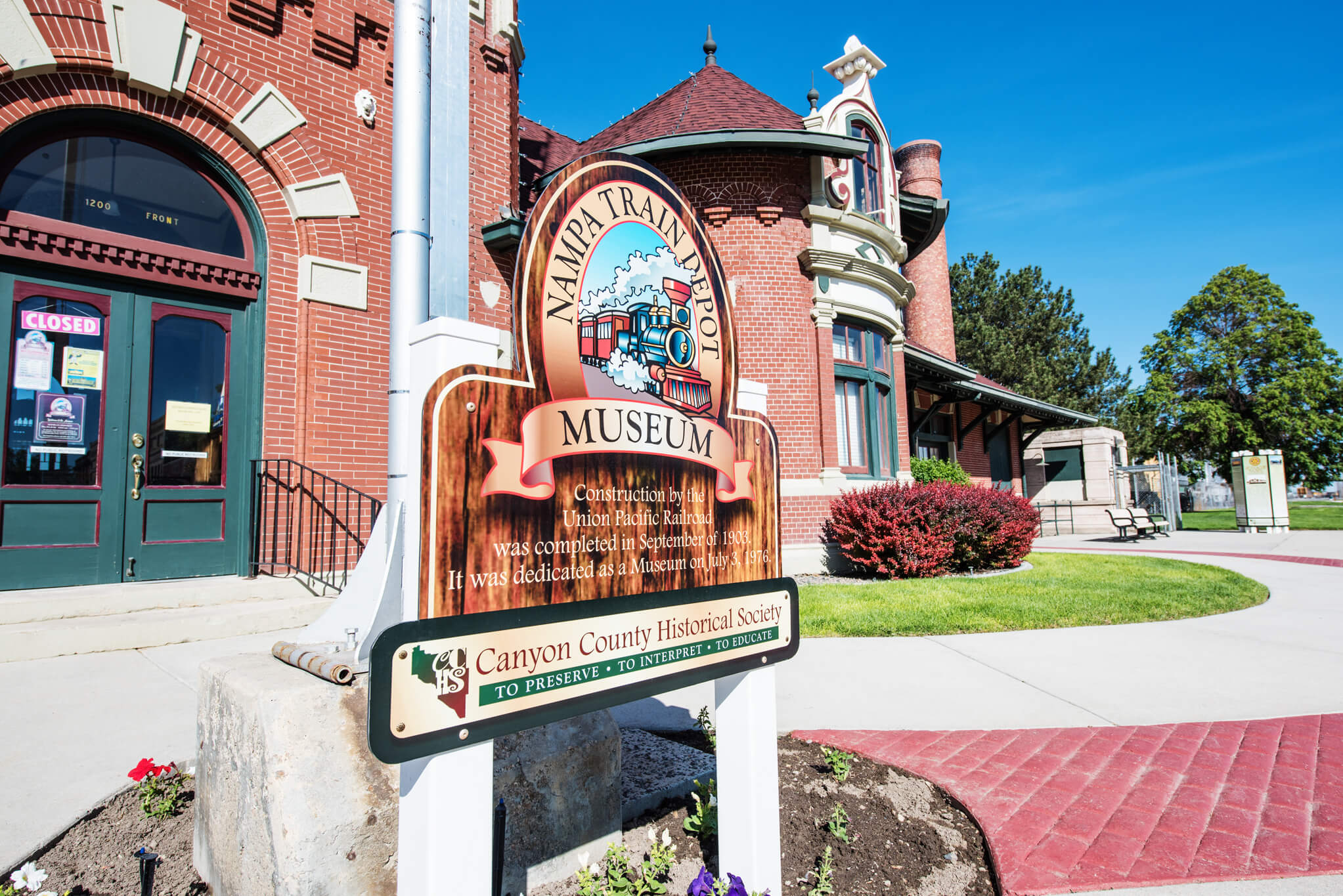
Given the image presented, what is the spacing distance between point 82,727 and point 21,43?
5.71 meters

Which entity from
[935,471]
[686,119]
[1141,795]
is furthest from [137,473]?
[935,471]

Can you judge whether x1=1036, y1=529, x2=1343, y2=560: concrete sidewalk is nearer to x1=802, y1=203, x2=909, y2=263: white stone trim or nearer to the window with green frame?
the window with green frame

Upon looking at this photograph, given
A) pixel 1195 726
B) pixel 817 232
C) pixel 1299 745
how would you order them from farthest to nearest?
pixel 817 232
pixel 1195 726
pixel 1299 745

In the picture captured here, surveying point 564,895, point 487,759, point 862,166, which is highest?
point 862,166

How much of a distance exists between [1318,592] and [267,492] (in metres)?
12.0

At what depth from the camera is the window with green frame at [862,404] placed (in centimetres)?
1229

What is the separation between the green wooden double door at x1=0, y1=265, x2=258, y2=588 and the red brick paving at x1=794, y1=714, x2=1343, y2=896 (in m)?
5.80

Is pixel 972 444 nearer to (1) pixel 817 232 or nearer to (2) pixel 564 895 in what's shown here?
(1) pixel 817 232

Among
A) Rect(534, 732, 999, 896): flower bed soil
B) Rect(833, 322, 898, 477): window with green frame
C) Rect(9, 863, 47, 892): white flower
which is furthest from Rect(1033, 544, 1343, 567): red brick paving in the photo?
Rect(9, 863, 47, 892): white flower

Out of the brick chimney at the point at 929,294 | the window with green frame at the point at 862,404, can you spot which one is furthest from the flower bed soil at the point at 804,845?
the brick chimney at the point at 929,294

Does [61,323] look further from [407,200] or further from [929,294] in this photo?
[929,294]

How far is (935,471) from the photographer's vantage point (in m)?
14.5

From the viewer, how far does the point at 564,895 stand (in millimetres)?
2424

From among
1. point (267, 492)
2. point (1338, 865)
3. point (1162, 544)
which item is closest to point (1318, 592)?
point (1338, 865)
